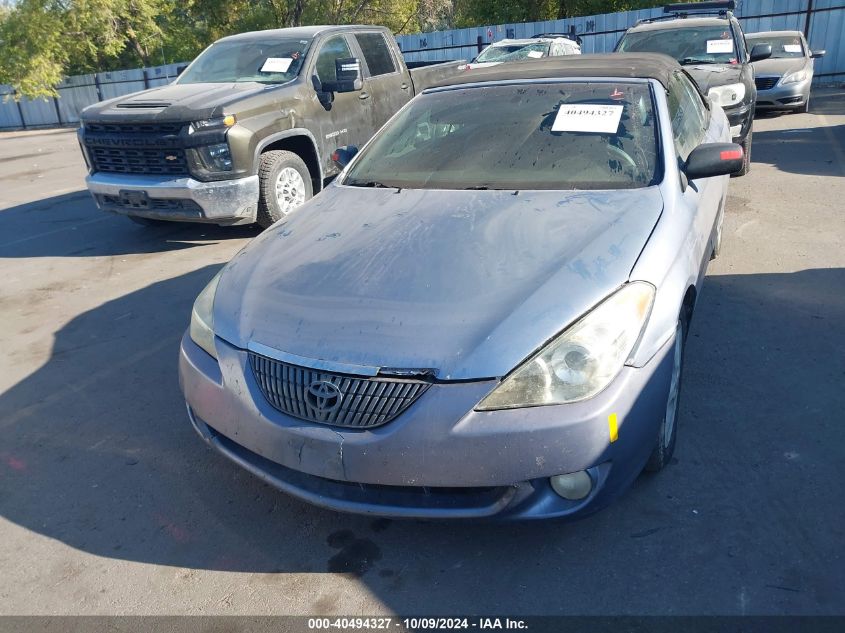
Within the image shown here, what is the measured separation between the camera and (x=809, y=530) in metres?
2.58

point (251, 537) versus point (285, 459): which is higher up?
point (285, 459)

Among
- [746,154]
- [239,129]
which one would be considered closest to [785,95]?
[746,154]

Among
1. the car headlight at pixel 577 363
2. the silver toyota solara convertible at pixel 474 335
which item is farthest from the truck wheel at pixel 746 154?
the car headlight at pixel 577 363

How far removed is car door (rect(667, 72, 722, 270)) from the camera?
340 cm

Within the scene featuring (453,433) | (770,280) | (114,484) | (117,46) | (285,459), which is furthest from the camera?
(117,46)

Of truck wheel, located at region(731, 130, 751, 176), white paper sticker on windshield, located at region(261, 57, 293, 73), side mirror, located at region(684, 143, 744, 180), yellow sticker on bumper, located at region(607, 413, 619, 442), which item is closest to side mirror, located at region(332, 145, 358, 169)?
side mirror, located at region(684, 143, 744, 180)

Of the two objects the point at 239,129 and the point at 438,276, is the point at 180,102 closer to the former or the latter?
the point at 239,129

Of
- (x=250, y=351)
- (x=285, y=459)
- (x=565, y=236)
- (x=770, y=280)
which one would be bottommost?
(x=770, y=280)

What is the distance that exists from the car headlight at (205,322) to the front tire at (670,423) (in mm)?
1793

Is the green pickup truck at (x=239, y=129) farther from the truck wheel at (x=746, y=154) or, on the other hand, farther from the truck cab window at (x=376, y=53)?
the truck wheel at (x=746, y=154)

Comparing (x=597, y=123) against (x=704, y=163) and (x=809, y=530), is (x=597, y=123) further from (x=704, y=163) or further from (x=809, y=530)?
(x=809, y=530)

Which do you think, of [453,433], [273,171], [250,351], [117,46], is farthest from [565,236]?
[117,46]

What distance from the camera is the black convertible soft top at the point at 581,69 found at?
3914 millimetres

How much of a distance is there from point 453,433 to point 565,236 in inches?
40.8
